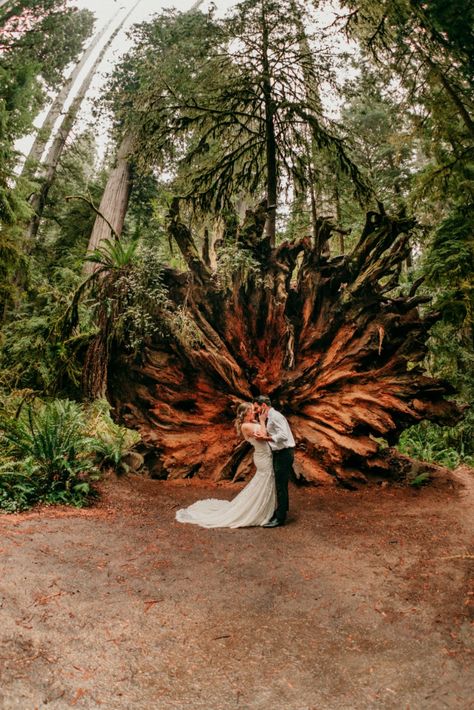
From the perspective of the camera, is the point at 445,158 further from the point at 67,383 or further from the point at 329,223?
the point at 67,383

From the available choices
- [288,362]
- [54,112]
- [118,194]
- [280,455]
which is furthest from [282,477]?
[54,112]

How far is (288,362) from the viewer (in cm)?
731

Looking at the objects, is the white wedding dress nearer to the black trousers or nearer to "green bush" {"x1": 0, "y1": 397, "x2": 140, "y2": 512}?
the black trousers

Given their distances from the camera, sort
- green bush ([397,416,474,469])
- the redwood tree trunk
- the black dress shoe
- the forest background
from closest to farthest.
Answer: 1. the black dress shoe
2. the forest background
3. green bush ([397,416,474,469])
4. the redwood tree trunk

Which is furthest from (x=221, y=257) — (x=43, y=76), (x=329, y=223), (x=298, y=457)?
(x=43, y=76)

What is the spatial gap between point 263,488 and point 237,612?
7.33ft

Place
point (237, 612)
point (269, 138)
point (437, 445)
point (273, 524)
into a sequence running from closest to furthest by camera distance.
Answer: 1. point (237, 612)
2. point (273, 524)
3. point (269, 138)
4. point (437, 445)

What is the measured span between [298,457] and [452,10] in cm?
687

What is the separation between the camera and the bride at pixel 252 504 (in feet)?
18.2

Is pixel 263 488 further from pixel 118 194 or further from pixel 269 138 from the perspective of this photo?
pixel 118 194

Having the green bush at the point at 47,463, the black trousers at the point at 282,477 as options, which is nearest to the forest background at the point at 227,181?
the green bush at the point at 47,463

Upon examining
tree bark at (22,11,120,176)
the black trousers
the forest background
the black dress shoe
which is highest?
tree bark at (22,11,120,176)

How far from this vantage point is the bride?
18.2 ft

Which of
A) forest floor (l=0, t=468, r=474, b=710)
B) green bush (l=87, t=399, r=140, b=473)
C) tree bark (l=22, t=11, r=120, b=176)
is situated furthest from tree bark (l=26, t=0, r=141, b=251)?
forest floor (l=0, t=468, r=474, b=710)
